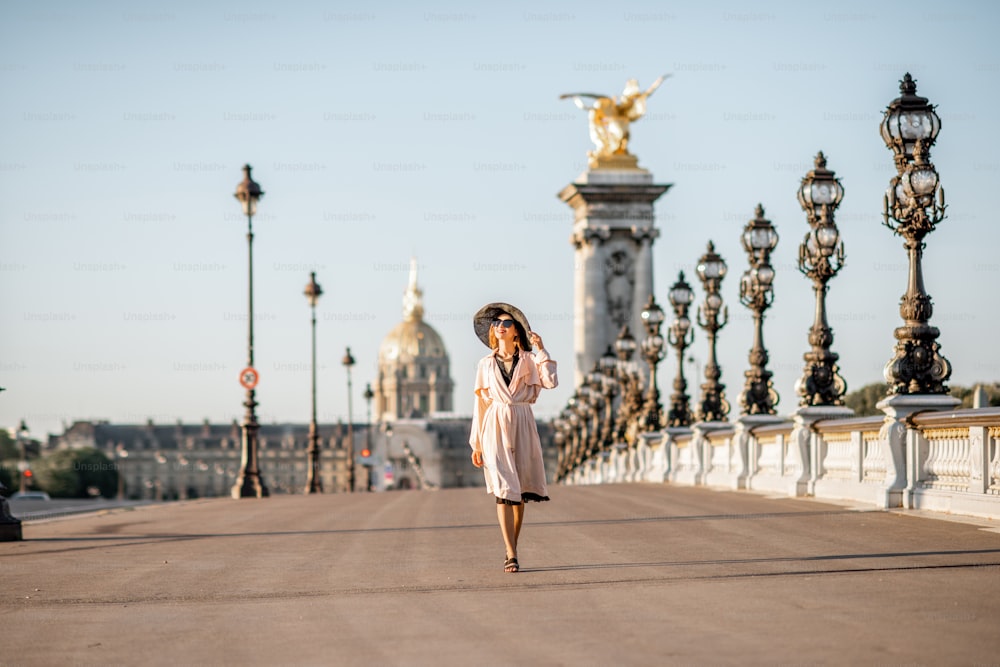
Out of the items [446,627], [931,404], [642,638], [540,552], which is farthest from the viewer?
[931,404]

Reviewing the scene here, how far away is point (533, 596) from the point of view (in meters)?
11.7

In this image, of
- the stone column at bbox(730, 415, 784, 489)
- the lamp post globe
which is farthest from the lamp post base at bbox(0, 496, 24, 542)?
the stone column at bbox(730, 415, 784, 489)

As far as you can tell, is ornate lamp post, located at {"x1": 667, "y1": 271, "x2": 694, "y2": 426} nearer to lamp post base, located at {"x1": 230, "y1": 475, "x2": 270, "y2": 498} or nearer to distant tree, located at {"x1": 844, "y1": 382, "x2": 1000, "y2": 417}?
distant tree, located at {"x1": 844, "y1": 382, "x2": 1000, "y2": 417}

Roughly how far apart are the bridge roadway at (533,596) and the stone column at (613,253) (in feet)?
302

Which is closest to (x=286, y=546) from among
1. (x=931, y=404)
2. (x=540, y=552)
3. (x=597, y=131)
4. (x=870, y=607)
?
(x=540, y=552)

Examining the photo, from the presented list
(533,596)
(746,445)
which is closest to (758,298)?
(746,445)

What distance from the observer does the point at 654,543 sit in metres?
16.3

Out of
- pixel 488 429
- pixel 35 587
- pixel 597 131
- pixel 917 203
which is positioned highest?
pixel 597 131

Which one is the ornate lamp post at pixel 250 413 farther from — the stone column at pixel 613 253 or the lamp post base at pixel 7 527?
the stone column at pixel 613 253

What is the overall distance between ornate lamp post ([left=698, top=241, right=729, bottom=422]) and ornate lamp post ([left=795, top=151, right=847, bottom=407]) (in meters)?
10.7

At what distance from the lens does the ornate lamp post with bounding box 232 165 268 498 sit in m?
45.2

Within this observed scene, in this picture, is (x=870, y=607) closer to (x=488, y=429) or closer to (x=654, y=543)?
(x=488, y=429)

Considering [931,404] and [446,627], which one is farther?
[931,404]

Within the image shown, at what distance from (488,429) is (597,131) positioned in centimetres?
10376
